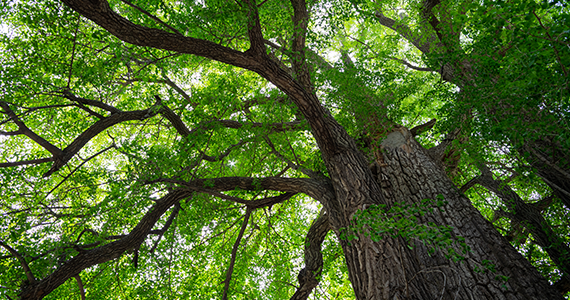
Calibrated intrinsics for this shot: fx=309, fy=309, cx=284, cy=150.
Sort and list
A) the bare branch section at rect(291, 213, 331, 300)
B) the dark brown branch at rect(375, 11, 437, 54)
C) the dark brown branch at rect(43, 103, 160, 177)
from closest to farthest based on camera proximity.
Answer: the dark brown branch at rect(43, 103, 160, 177), the bare branch section at rect(291, 213, 331, 300), the dark brown branch at rect(375, 11, 437, 54)

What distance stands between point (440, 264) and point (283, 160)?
3.15m

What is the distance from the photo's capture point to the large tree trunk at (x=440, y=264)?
364cm

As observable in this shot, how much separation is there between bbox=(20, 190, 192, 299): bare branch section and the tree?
2 centimetres

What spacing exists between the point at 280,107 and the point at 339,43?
712 cm

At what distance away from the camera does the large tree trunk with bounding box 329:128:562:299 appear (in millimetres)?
3645

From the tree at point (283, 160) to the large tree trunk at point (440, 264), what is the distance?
0.02 meters

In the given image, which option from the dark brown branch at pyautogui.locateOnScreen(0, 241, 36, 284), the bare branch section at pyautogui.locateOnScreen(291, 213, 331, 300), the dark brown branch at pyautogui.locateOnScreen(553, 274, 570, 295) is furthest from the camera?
the bare branch section at pyautogui.locateOnScreen(291, 213, 331, 300)

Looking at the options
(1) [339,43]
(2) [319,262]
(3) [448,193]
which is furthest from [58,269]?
(1) [339,43]

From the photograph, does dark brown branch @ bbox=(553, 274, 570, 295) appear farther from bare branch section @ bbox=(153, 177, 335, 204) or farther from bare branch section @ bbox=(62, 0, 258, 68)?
bare branch section @ bbox=(62, 0, 258, 68)

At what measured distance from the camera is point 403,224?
9.67 feet

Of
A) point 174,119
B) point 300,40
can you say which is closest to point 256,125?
point 300,40

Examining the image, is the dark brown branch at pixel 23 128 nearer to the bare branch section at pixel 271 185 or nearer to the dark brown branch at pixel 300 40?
the bare branch section at pixel 271 185

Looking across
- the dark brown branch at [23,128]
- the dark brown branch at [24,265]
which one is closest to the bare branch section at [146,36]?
the dark brown branch at [23,128]

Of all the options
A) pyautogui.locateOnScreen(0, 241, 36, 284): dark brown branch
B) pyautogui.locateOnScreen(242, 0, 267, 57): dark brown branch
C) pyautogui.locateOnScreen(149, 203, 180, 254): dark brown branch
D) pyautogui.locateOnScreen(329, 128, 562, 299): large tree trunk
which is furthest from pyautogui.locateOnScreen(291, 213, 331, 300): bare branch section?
pyautogui.locateOnScreen(0, 241, 36, 284): dark brown branch
